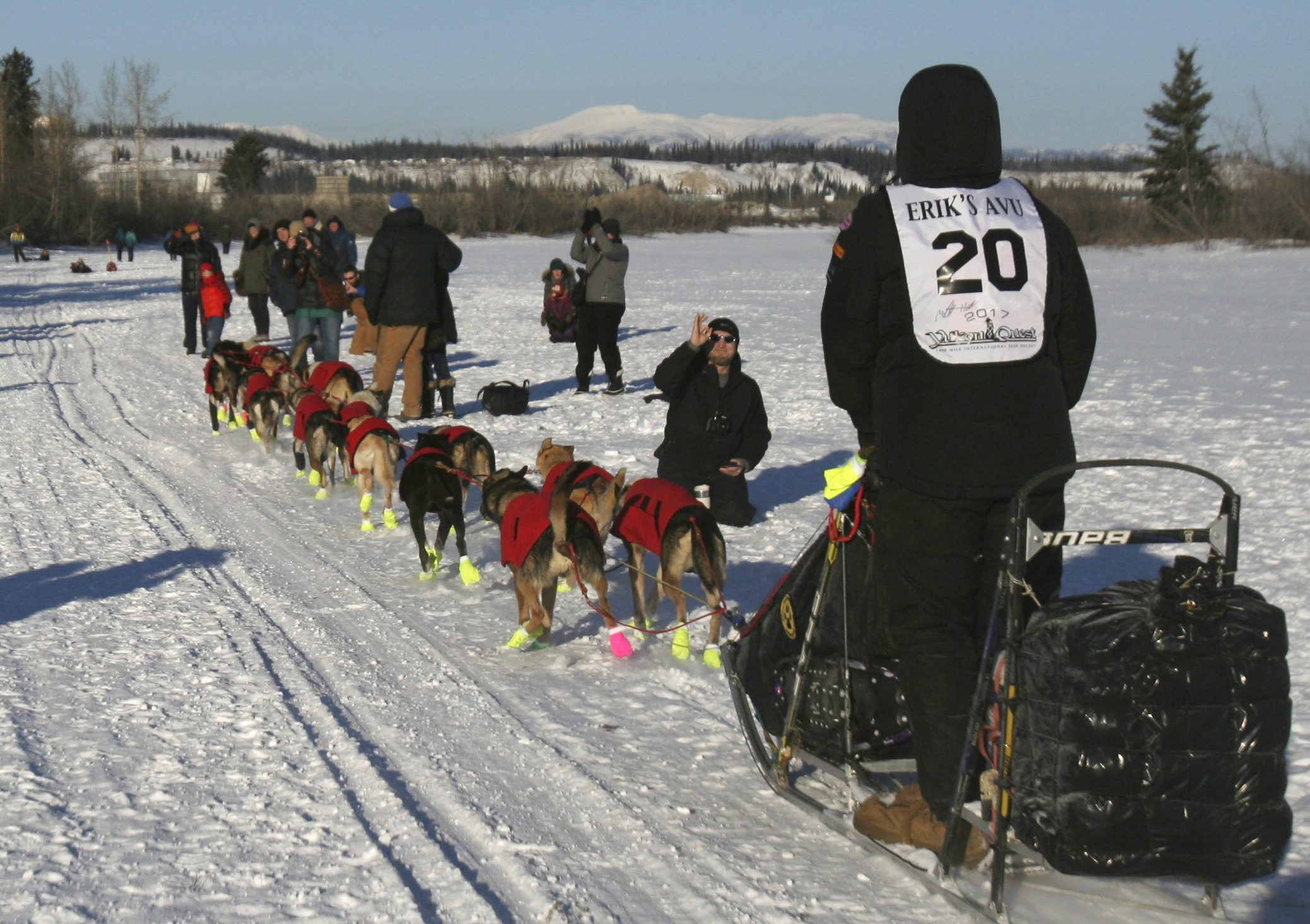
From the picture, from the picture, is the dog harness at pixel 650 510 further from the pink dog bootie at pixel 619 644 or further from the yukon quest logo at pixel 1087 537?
the yukon quest logo at pixel 1087 537

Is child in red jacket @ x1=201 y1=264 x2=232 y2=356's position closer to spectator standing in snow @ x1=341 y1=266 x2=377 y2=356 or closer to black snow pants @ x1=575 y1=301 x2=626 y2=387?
spectator standing in snow @ x1=341 y1=266 x2=377 y2=356

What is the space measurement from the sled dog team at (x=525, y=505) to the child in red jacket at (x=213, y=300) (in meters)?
6.75

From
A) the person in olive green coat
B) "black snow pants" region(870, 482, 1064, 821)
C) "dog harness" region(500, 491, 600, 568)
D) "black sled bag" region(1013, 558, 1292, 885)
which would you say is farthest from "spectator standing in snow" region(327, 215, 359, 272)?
"black sled bag" region(1013, 558, 1292, 885)

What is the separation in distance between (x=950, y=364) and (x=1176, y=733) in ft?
3.06

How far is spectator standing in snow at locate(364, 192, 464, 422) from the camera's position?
1091 cm

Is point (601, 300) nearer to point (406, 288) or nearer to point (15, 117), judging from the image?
point (406, 288)

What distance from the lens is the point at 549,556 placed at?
17.0 feet

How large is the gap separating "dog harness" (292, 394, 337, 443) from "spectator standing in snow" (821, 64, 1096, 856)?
603 cm

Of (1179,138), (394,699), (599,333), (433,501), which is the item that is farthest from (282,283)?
(1179,138)

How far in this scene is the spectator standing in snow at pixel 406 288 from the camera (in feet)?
35.8

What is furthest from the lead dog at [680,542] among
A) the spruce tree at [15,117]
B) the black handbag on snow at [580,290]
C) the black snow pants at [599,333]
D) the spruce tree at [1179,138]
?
the spruce tree at [15,117]

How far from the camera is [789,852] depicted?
3.43 metres

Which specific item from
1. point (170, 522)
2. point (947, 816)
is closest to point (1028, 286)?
point (947, 816)

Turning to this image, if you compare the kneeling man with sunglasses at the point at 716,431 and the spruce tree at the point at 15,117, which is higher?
the spruce tree at the point at 15,117
